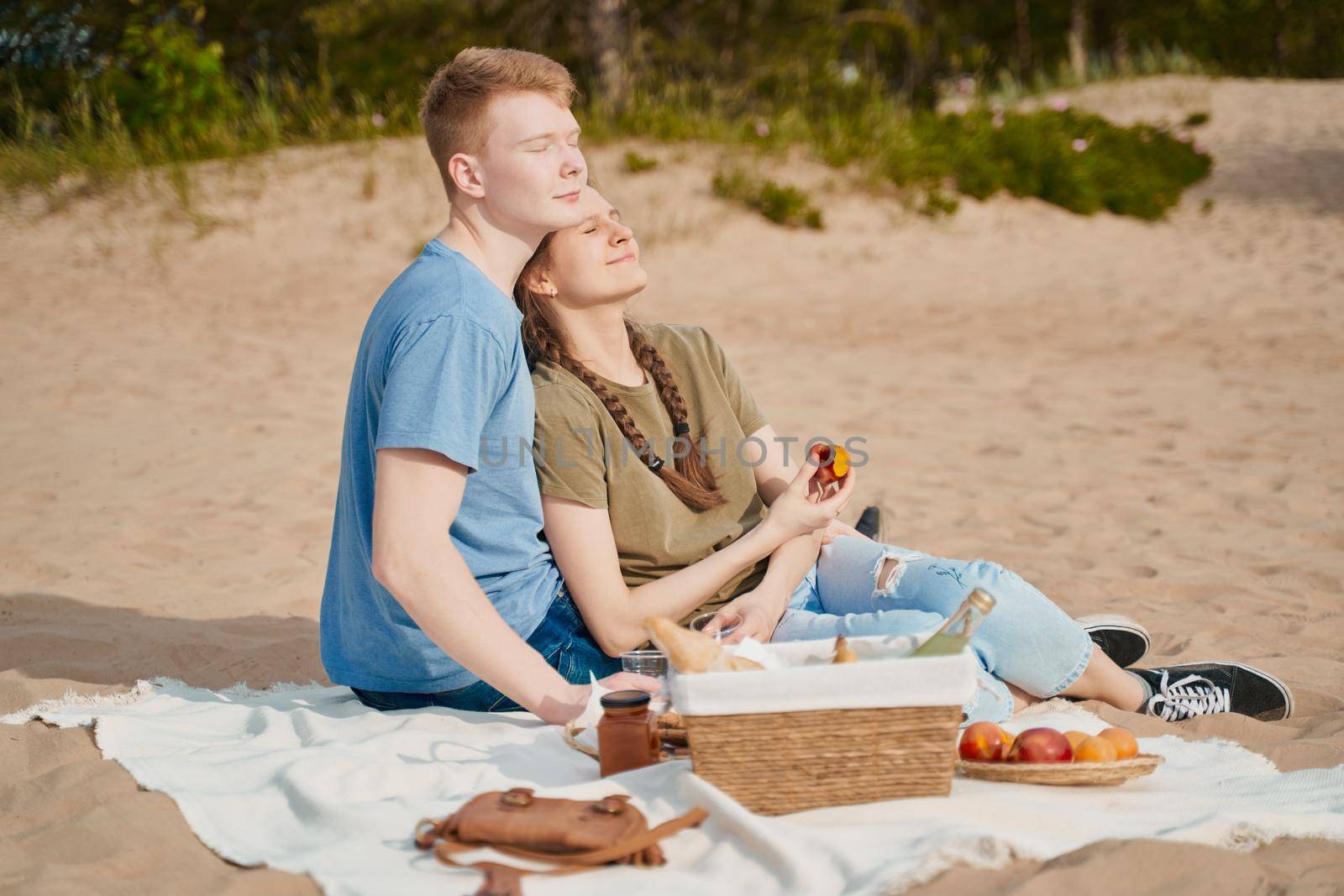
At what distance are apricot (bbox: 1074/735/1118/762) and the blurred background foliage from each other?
34.6 feet

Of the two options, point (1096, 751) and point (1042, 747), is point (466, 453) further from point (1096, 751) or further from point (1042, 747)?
point (1096, 751)

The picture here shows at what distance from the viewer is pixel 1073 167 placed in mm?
13148

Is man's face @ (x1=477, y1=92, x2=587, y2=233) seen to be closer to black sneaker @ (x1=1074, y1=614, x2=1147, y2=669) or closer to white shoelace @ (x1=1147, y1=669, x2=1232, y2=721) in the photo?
black sneaker @ (x1=1074, y1=614, x2=1147, y2=669)

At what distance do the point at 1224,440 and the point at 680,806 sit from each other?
5.35 meters

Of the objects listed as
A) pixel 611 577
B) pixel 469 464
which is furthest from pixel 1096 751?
pixel 469 464

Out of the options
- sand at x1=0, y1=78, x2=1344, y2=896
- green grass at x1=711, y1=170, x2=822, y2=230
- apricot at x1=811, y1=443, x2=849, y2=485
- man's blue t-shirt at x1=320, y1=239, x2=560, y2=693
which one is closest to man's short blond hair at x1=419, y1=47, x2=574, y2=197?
man's blue t-shirt at x1=320, y1=239, x2=560, y2=693

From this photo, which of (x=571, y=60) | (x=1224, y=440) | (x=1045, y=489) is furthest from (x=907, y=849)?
(x=571, y=60)

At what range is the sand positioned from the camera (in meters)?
3.01

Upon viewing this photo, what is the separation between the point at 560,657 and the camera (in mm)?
2811

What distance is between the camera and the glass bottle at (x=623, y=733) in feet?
7.91

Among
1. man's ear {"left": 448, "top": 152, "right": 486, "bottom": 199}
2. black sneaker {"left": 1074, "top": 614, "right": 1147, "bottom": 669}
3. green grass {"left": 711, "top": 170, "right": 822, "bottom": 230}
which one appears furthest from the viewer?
green grass {"left": 711, "top": 170, "right": 822, "bottom": 230}

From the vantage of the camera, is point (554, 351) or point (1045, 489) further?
point (1045, 489)

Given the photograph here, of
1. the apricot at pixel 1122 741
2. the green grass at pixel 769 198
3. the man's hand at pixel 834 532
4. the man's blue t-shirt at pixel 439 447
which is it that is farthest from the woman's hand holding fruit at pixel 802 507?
the green grass at pixel 769 198

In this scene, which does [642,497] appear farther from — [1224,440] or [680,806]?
[1224,440]
